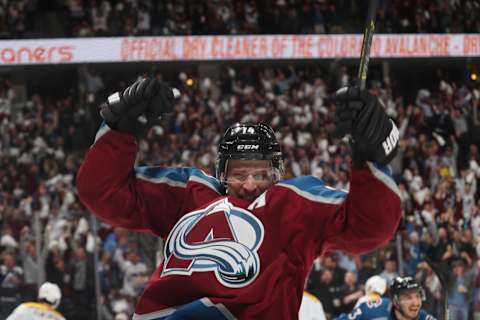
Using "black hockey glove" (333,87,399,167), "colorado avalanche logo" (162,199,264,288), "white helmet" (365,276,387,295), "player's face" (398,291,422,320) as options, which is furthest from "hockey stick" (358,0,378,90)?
"white helmet" (365,276,387,295)

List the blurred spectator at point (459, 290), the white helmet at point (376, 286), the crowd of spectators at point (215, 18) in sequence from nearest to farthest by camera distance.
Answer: the white helmet at point (376, 286) < the blurred spectator at point (459, 290) < the crowd of spectators at point (215, 18)

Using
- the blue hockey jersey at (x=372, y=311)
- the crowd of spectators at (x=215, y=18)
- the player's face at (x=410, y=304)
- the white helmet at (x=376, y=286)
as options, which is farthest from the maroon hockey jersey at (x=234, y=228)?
the crowd of spectators at (x=215, y=18)

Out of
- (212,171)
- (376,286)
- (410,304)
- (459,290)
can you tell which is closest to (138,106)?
(410,304)

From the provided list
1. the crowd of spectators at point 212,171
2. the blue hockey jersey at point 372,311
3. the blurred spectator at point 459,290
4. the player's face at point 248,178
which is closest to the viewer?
the player's face at point 248,178

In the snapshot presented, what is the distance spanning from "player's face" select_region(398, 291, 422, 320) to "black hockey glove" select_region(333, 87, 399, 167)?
366 centimetres

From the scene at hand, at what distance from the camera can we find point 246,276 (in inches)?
104

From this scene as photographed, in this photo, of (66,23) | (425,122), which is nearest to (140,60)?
(66,23)

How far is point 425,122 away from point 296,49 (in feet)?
7.82

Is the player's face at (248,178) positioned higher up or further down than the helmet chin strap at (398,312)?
higher up

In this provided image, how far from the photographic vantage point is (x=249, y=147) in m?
2.90

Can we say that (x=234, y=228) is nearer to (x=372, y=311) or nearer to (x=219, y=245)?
(x=219, y=245)

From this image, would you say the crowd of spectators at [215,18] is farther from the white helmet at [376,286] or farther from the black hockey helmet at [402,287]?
the black hockey helmet at [402,287]

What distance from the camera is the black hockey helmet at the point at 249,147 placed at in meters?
2.90

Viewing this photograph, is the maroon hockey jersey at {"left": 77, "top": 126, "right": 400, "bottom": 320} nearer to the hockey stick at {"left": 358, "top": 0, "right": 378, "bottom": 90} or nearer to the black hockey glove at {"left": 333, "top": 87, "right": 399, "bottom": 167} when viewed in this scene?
the black hockey glove at {"left": 333, "top": 87, "right": 399, "bottom": 167}
